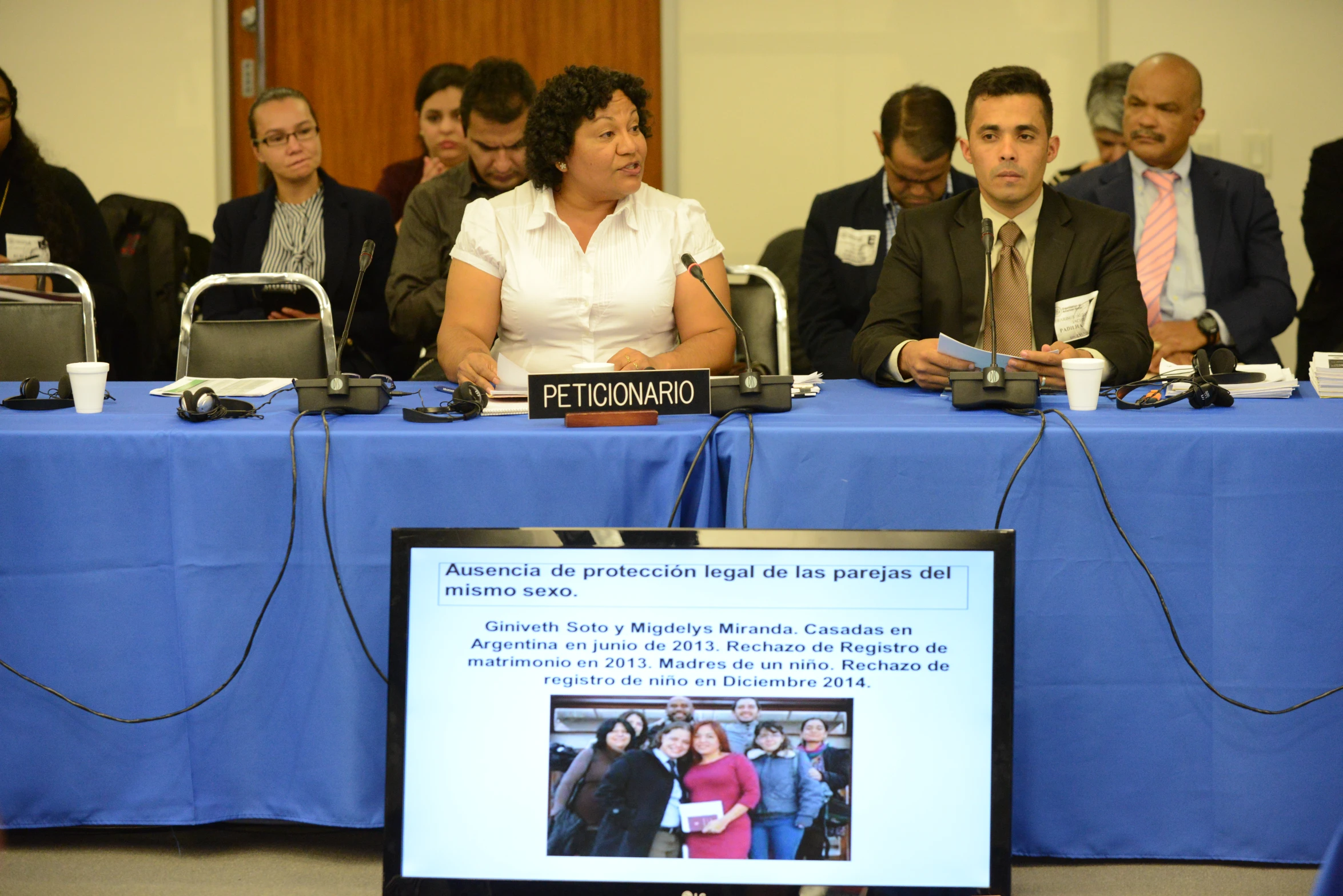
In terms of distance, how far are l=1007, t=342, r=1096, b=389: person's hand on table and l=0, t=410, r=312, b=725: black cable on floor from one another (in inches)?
43.7

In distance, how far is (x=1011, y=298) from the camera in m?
2.40

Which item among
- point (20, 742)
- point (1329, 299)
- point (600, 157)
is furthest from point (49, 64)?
point (1329, 299)

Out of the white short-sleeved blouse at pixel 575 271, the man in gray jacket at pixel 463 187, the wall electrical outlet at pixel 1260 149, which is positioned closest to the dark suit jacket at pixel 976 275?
the white short-sleeved blouse at pixel 575 271

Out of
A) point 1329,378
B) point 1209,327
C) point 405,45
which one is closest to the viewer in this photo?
point 1329,378

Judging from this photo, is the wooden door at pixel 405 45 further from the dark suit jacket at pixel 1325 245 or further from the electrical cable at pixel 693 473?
the electrical cable at pixel 693 473

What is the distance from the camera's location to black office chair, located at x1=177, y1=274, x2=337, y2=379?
2682 millimetres

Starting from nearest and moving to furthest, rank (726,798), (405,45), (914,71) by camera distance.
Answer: (726,798)
(914,71)
(405,45)

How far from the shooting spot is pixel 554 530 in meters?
1.28

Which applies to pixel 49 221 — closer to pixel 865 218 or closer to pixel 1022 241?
pixel 865 218

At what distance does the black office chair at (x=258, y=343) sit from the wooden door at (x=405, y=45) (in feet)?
7.59

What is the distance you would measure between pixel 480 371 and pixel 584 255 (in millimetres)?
473

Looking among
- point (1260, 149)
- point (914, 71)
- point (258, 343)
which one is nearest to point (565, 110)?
point (258, 343)

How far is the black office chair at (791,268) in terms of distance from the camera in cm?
384

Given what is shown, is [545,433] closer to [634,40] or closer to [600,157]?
[600,157]
